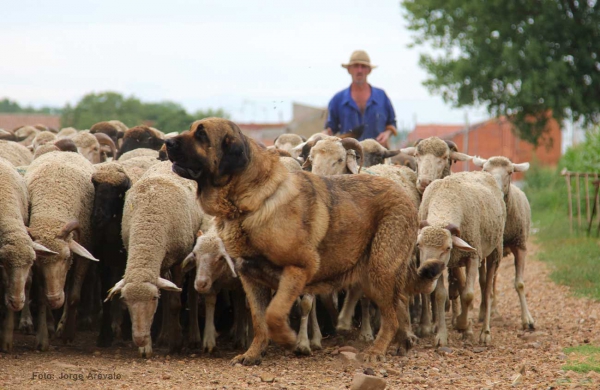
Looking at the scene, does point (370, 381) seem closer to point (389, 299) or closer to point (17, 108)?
point (389, 299)

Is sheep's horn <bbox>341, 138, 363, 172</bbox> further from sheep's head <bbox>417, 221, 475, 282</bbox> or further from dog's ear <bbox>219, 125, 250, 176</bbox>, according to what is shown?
dog's ear <bbox>219, 125, 250, 176</bbox>

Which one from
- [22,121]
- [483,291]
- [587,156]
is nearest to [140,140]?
[483,291]

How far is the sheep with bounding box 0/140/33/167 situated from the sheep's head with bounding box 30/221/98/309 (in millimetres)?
3150

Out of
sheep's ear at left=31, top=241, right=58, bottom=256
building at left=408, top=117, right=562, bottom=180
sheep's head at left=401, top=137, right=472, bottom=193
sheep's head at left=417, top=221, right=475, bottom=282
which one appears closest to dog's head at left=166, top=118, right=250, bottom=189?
sheep's ear at left=31, top=241, right=58, bottom=256

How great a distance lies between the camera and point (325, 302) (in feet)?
32.0

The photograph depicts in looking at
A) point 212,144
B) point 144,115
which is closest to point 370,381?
point 212,144

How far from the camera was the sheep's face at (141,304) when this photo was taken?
793 centimetres

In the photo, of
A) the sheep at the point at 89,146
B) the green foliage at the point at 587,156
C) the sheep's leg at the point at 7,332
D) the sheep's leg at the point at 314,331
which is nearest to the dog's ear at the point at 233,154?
the sheep's leg at the point at 314,331

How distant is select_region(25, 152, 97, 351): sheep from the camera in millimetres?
8242

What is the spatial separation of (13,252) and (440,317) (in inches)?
180

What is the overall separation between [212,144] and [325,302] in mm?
3572

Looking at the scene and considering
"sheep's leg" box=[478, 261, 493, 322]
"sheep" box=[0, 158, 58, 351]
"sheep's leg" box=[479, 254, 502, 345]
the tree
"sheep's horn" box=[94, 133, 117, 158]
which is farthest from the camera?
the tree

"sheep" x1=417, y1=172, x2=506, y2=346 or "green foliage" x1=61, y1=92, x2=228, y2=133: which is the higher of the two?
"green foliage" x1=61, y1=92, x2=228, y2=133

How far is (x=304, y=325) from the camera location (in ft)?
28.8
